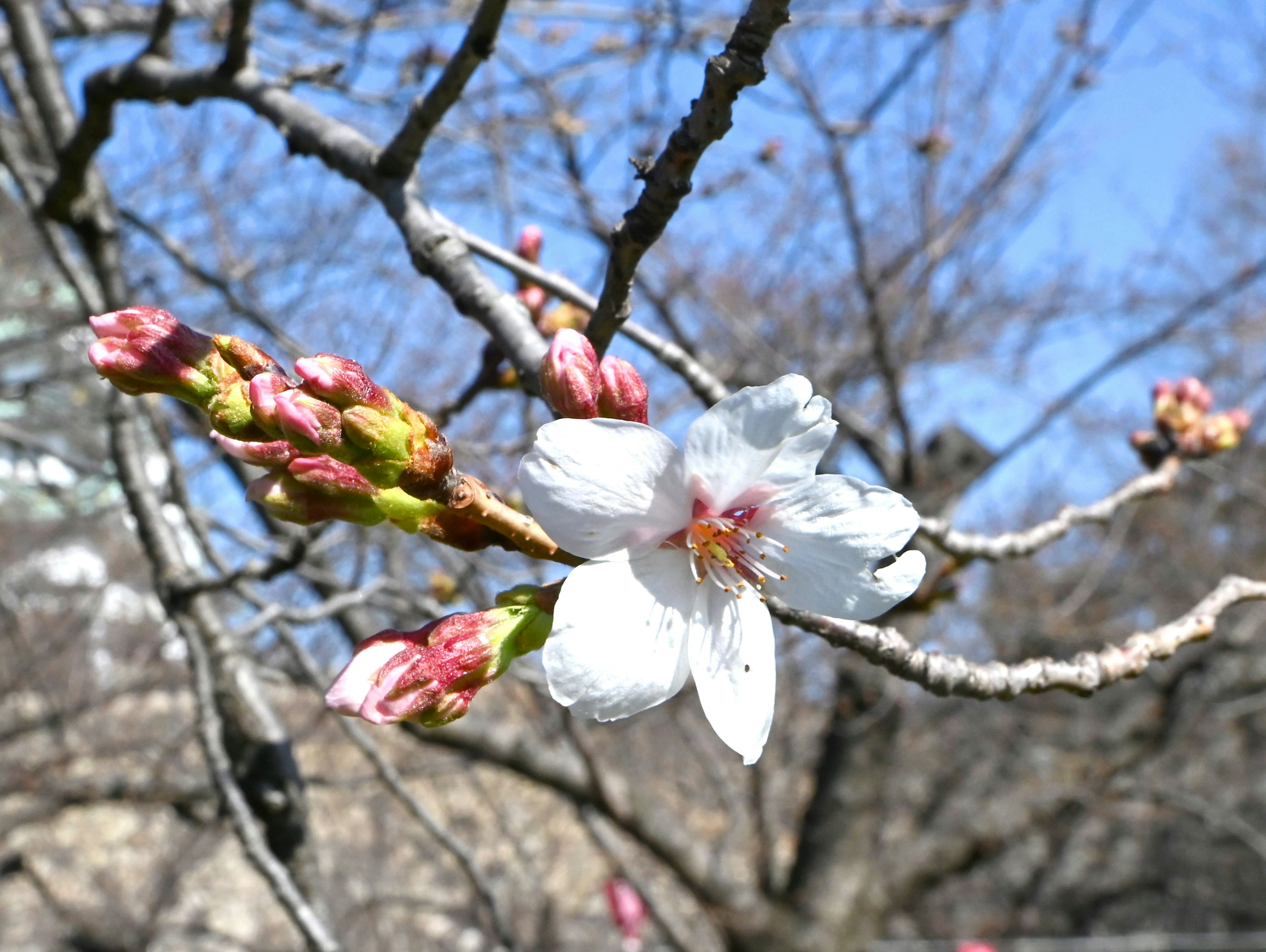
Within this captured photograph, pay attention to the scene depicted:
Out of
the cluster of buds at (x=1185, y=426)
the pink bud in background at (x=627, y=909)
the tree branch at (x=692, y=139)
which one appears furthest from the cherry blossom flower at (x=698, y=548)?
the pink bud in background at (x=627, y=909)

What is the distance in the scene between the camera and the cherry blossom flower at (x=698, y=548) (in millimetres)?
952

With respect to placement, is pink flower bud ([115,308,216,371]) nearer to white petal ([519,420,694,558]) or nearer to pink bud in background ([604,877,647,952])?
white petal ([519,420,694,558])

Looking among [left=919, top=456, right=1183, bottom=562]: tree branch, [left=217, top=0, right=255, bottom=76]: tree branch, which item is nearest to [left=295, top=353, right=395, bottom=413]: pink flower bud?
[left=919, top=456, right=1183, bottom=562]: tree branch

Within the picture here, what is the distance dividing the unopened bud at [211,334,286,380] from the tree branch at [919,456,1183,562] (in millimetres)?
917

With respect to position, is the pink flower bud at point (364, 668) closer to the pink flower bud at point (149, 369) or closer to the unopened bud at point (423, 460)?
the unopened bud at point (423, 460)

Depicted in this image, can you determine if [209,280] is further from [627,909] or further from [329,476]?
[627,909]

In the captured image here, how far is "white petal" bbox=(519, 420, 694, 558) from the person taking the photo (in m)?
0.94

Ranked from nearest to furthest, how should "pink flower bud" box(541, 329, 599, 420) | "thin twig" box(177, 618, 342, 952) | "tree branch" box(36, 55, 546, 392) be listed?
"pink flower bud" box(541, 329, 599, 420) < "tree branch" box(36, 55, 546, 392) < "thin twig" box(177, 618, 342, 952)

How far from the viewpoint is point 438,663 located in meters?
1.02

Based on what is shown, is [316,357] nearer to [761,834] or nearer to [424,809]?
[424,809]

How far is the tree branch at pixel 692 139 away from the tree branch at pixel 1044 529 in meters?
0.63

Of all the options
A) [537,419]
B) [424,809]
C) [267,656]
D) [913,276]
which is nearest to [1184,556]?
[913,276]

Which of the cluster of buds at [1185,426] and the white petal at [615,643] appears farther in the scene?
the cluster of buds at [1185,426]

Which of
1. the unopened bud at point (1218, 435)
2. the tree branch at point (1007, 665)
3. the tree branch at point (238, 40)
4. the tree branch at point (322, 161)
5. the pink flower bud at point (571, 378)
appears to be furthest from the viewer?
the unopened bud at point (1218, 435)
